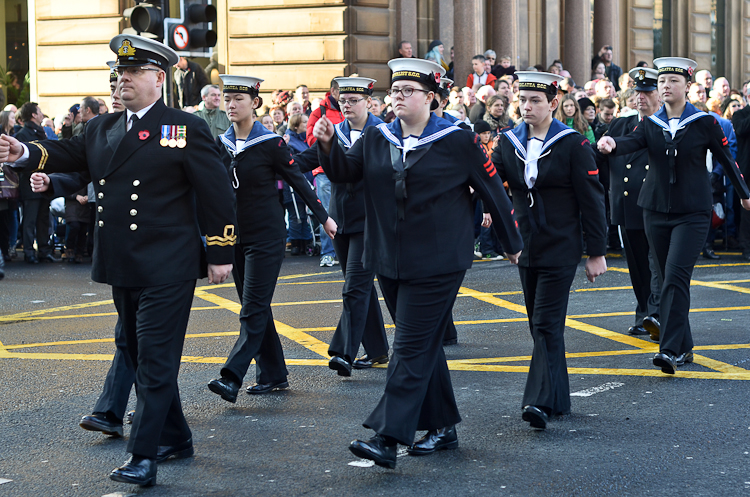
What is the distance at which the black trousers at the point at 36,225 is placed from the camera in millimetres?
14266

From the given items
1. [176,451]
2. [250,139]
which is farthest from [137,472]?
[250,139]

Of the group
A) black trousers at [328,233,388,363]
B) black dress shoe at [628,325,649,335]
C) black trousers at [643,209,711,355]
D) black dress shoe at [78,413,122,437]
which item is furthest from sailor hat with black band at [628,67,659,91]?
black dress shoe at [78,413,122,437]

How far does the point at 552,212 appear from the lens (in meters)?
6.13

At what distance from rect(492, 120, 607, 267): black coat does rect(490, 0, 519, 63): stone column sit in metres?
17.7

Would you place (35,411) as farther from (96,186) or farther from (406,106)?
(406,106)

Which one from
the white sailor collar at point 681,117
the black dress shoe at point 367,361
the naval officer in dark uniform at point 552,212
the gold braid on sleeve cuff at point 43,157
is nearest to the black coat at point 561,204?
the naval officer in dark uniform at point 552,212

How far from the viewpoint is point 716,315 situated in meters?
9.35

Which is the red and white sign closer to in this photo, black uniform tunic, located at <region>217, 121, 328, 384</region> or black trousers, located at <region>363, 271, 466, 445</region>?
black uniform tunic, located at <region>217, 121, 328, 384</region>

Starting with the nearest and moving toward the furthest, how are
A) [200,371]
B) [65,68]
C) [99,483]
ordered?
[99,483]
[200,371]
[65,68]

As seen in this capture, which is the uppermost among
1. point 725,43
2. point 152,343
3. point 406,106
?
point 725,43

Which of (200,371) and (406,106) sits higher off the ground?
(406,106)

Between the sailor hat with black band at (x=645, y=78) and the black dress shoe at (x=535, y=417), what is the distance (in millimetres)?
3323

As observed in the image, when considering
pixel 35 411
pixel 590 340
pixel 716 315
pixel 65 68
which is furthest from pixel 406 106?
pixel 65 68

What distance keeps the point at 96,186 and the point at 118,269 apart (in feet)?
1.42
